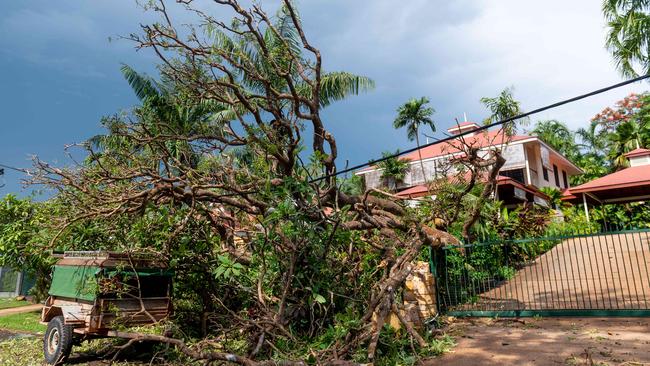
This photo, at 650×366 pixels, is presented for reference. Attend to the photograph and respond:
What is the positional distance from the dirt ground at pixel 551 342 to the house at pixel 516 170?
1110cm

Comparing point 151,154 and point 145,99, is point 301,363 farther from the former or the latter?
point 145,99

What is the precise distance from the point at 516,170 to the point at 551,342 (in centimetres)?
2039

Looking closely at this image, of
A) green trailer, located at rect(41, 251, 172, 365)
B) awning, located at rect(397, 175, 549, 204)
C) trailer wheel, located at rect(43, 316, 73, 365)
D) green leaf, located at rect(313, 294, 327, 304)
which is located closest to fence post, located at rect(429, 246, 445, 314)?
green leaf, located at rect(313, 294, 327, 304)

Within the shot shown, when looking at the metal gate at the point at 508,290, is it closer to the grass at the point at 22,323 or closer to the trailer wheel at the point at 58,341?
the trailer wheel at the point at 58,341

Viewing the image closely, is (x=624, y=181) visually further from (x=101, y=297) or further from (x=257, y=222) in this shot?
(x=101, y=297)

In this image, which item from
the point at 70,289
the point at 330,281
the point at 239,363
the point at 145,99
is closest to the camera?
the point at 239,363

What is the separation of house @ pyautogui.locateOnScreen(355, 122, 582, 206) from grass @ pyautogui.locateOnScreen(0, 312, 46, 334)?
1418 cm

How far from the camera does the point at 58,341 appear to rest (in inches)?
258

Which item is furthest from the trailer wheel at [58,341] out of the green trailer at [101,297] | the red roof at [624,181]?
the red roof at [624,181]

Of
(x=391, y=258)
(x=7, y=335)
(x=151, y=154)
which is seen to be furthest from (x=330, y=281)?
(x=7, y=335)

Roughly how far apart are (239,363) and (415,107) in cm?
2756

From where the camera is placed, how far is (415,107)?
98.2 ft

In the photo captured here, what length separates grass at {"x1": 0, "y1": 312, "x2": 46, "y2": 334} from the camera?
35.3 ft

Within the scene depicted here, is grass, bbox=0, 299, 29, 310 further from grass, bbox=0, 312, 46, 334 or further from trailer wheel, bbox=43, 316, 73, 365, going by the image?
trailer wheel, bbox=43, 316, 73, 365
